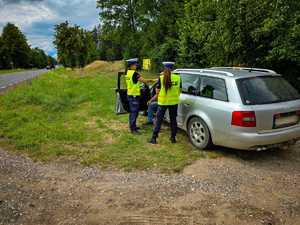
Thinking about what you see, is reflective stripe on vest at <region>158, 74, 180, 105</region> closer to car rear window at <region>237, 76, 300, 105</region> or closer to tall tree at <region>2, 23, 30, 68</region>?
car rear window at <region>237, 76, 300, 105</region>

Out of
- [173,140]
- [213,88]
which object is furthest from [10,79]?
[213,88]

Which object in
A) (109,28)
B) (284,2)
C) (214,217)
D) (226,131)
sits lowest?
(214,217)

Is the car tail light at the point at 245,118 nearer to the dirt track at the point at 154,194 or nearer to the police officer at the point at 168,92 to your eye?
the dirt track at the point at 154,194

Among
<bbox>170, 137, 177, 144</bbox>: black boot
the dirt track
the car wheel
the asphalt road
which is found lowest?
the dirt track

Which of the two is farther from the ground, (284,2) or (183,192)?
(284,2)

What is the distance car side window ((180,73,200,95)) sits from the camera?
6215 mm

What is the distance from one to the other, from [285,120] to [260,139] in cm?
68

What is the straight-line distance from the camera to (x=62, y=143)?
6406mm

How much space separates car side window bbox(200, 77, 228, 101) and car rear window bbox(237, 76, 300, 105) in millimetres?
Answer: 334

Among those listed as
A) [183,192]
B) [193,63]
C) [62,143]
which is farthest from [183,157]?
[193,63]

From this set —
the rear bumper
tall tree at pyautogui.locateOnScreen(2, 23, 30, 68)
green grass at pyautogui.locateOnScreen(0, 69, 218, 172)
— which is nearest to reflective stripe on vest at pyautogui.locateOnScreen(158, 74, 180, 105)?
green grass at pyautogui.locateOnScreen(0, 69, 218, 172)

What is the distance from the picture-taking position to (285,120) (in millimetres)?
5199

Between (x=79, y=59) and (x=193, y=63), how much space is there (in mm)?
28426

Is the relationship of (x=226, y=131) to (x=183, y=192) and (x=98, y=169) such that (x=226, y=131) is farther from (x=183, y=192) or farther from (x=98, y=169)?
(x=98, y=169)
